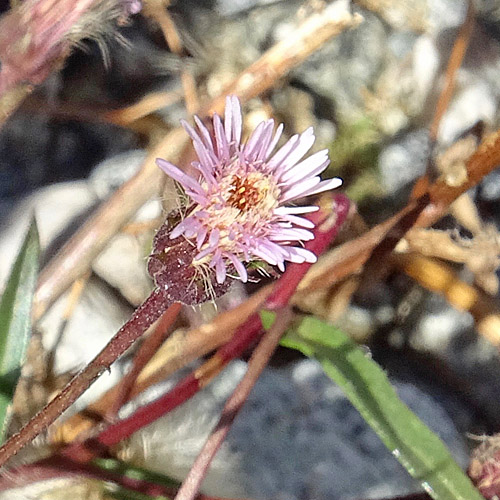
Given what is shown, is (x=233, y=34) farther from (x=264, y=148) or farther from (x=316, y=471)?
(x=316, y=471)

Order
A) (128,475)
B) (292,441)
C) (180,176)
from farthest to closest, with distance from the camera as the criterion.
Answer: (292,441)
(128,475)
(180,176)

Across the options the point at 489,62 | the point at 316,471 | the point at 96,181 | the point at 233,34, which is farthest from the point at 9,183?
the point at 489,62

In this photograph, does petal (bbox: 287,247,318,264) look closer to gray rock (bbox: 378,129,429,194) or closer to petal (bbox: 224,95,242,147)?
petal (bbox: 224,95,242,147)

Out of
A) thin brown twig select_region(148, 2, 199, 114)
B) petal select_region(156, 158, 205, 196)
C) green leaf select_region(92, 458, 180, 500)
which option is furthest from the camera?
thin brown twig select_region(148, 2, 199, 114)

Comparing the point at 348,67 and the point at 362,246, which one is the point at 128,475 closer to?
the point at 362,246

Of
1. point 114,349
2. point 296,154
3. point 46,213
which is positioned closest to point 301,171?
point 296,154

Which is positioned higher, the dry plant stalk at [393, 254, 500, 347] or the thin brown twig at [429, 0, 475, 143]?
the thin brown twig at [429, 0, 475, 143]

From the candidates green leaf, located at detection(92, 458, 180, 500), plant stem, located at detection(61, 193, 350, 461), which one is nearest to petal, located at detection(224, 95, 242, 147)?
plant stem, located at detection(61, 193, 350, 461)
